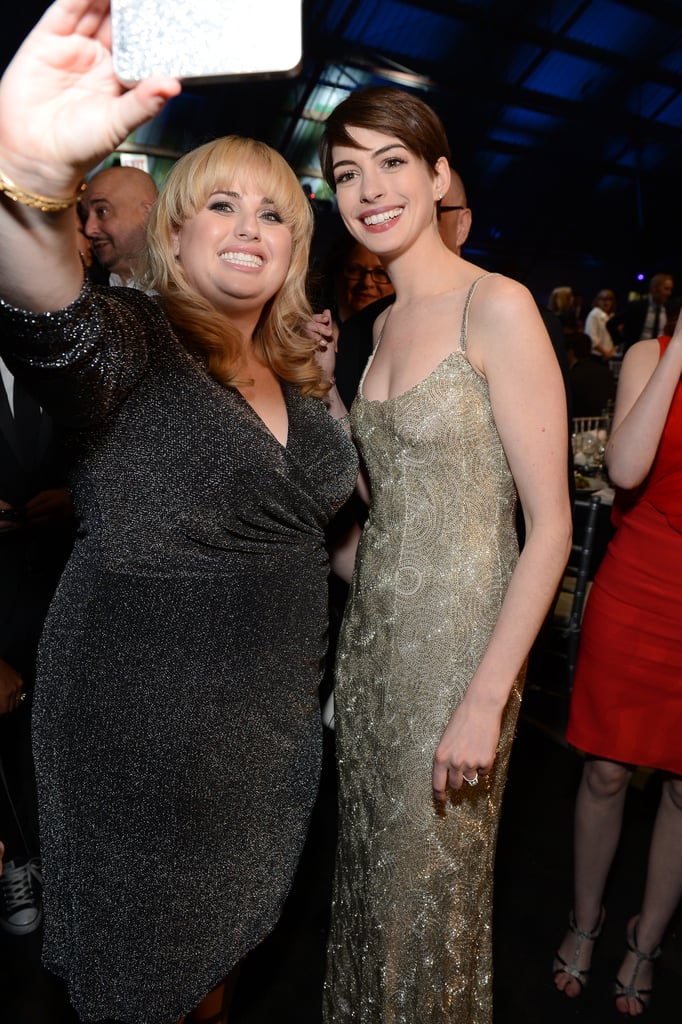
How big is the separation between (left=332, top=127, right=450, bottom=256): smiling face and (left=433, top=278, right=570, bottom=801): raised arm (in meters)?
0.29

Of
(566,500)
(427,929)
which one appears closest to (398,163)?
(566,500)

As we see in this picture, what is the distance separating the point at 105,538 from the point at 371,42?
34.6ft

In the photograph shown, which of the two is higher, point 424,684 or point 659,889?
point 424,684

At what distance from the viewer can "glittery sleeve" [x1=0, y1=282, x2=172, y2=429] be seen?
886mm

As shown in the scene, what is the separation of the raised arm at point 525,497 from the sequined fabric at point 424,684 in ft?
0.26

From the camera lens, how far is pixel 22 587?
218cm

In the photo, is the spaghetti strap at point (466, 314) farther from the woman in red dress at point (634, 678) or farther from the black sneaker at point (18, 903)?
the black sneaker at point (18, 903)

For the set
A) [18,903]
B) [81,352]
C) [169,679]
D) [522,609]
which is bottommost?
[18,903]

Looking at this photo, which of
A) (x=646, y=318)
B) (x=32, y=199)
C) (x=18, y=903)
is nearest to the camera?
(x=32, y=199)

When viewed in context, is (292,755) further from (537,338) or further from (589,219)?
(589,219)

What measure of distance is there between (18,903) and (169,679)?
1450 millimetres

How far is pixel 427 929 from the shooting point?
1.54 m

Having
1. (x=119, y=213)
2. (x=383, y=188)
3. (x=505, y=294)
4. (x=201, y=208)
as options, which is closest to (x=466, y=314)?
Result: (x=505, y=294)

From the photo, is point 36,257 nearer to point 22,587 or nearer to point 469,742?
point 469,742
